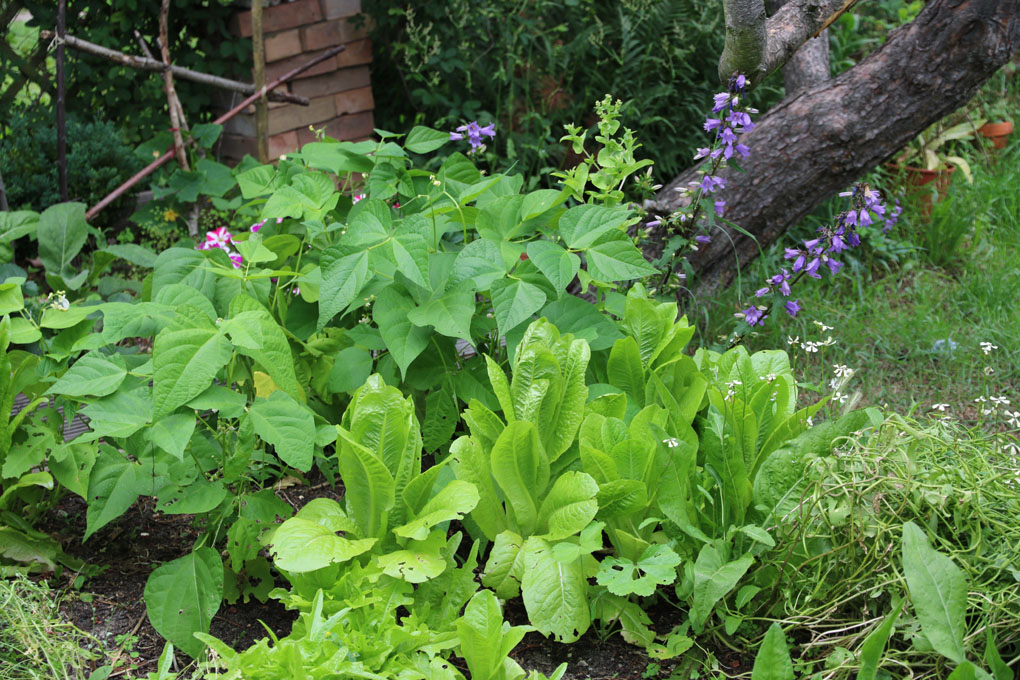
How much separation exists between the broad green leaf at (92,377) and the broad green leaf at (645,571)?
3.62 feet

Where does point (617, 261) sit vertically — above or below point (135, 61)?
below

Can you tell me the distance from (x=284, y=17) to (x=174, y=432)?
3.36 meters

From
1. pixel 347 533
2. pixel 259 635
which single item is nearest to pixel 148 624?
pixel 259 635

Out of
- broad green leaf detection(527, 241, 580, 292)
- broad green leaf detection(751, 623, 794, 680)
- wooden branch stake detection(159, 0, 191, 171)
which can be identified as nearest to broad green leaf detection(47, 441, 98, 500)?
broad green leaf detection(527, 241, 580, 292)

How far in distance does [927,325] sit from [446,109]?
2.73 metres

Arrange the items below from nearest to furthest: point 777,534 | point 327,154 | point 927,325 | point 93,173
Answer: point 777,534, point 327,154, point 927,325, point 93,173

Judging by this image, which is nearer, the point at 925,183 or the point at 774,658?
the point at 774,658

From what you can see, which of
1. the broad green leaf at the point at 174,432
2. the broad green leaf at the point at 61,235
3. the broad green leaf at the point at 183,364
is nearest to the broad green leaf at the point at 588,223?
the broad green leaf at the point at 183,364

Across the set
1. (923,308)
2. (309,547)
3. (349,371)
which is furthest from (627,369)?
(923,308)

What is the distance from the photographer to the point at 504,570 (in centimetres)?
182

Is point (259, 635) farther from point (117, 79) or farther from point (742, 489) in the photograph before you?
point (117, 79)

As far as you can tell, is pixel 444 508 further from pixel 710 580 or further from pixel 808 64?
pixel 808 64

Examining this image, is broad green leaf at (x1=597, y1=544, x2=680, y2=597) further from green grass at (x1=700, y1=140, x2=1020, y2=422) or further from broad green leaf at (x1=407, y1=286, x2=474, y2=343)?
green grass at (x1=700, y1=140, x2=1020, y2=422)

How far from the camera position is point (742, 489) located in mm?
1895
